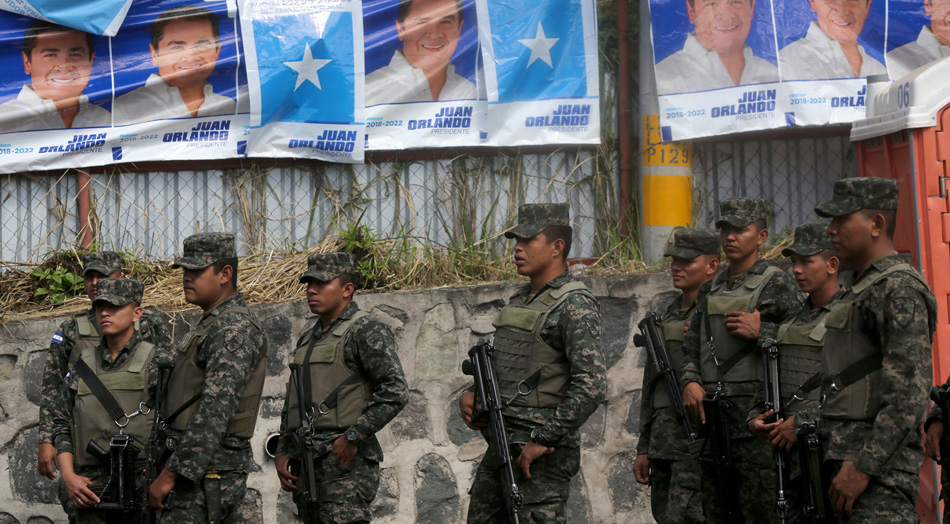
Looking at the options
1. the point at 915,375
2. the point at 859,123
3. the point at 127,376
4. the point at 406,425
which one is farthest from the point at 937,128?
the point at 127,376

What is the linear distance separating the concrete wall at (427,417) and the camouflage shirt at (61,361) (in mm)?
707

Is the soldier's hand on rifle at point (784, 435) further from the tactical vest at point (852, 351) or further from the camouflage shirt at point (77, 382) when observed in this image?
the camouflage shirt at point (77, 382)

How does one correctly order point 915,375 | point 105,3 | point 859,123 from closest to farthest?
point 915,375
point 859,123
point 105,3

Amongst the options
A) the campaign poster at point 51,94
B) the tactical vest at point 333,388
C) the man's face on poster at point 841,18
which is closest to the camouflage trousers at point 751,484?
the tactical vest at point 333,388

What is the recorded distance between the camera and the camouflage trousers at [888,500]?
12.1 ft

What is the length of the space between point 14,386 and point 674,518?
4.40 meters

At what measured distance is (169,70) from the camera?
7.16 meters

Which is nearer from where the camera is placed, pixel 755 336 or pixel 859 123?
pixel 755 336

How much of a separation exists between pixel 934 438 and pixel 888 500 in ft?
2.07

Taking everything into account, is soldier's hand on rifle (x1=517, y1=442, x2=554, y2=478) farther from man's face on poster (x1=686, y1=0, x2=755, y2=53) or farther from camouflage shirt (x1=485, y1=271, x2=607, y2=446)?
man's face on poster (x1=686, y1=0, x2=755, y2=53)

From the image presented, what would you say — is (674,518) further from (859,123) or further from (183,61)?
(183,61)

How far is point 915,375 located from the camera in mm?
3617

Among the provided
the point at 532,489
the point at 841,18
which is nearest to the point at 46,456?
the point at 532,489

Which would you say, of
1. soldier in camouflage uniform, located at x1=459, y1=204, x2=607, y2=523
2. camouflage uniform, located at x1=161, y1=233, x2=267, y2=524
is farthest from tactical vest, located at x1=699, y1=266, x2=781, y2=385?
camouflage uniform, located at x1=161, y1=233, x2=267, y2=524
